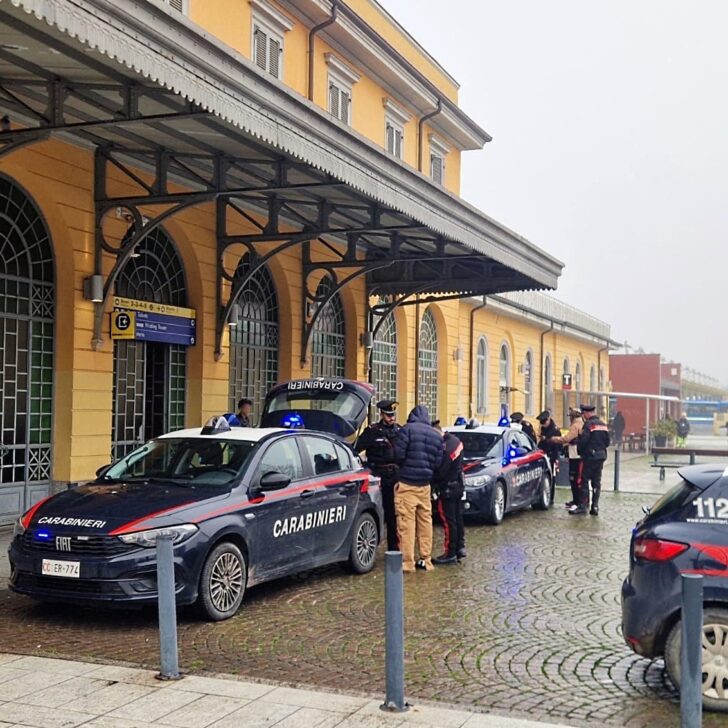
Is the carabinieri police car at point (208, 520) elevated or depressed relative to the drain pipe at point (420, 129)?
depressed

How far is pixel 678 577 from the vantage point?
591 centimetres

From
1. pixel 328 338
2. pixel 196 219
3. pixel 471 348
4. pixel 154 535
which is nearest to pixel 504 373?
pixel 471 348

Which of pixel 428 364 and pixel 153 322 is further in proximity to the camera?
pixel 428 364

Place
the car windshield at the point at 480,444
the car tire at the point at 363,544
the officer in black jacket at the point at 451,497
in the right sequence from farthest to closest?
the car windshield at the point at 480,444 → the officer in black jacket at the point at 451,497 → the car tire at the point at 363,544

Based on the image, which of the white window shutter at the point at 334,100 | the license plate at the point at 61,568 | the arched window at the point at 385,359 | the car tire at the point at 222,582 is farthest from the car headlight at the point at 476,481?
the white window shutter at the point at 334,100

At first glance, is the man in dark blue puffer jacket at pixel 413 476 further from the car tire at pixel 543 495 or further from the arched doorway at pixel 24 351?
the car tire at pixel 543 495

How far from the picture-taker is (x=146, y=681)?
6.20 m

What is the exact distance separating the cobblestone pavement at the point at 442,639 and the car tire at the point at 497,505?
3267mm

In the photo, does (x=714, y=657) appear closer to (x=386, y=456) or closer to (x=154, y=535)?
(x=154, y=535)

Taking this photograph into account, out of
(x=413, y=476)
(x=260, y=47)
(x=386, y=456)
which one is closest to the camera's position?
(x=413, y=476)

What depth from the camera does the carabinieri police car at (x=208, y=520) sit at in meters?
7.55

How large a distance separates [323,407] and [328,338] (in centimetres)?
751

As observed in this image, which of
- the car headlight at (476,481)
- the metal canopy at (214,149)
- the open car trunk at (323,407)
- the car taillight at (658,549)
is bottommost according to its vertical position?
the car headlight at (476,481)

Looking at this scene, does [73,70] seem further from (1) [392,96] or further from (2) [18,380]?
(1) [392,96]
